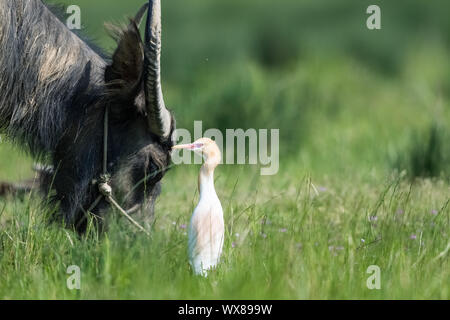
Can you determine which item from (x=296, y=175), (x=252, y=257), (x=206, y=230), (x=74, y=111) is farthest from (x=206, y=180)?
(x=296, y=175)

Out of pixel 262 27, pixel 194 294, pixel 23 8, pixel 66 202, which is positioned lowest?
pixel 194 294

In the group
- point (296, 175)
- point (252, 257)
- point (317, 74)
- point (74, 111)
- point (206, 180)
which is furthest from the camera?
point (317, 74)

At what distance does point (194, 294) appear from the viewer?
15.7ft

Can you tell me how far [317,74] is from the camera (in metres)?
14.2

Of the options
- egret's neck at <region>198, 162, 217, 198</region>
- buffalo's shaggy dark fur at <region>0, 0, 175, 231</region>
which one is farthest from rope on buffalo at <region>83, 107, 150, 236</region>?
egret's neck at <region>198, 162, 217, 198</region>

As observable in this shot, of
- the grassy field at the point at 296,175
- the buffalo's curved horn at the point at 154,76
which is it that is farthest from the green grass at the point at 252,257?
the buffalo's curved horn at the point at 154,76

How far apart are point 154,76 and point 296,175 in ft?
12.5

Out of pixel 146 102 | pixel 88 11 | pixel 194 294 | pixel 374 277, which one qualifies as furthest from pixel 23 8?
pixel 88 11

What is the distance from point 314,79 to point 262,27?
10.3 ft

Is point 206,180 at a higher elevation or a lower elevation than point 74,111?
lower

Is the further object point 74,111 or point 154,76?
point 74,111

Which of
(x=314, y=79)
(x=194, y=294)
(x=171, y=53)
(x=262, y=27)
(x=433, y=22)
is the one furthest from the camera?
(x=433, y=22)

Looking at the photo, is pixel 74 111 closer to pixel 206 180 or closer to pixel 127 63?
pixel 127 63

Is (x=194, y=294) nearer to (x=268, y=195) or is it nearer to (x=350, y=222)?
(x=350, y=222)
